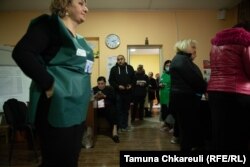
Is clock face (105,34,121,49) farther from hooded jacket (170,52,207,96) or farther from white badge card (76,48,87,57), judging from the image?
white badge card (76,48,87,57)

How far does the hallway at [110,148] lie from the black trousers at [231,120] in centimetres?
138

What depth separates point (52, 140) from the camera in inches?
42.4

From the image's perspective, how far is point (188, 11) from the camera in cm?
622

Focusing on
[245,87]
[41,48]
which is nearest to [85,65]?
[41,48]

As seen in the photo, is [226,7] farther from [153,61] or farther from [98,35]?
[153,61]

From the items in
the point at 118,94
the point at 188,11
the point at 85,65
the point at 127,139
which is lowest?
the point at 127,139

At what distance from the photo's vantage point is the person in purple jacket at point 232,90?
1.82 m

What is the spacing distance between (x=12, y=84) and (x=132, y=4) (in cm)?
305

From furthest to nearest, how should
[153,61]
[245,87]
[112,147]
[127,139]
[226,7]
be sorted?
[153,61]
[226,7]
[127,139]
[112,147]
[245,87]

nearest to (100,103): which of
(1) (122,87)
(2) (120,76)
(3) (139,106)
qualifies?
(1) (122,87)

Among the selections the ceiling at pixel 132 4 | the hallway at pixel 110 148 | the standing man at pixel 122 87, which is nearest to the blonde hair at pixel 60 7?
the hallway at pixel 110 148

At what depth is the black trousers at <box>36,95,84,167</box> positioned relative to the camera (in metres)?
1.08

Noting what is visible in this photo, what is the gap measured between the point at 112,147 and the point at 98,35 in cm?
305

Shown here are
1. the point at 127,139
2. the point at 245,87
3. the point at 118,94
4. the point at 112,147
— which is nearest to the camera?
the point at 245,87
